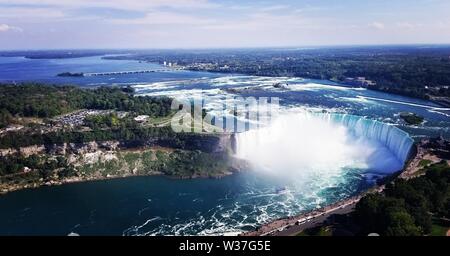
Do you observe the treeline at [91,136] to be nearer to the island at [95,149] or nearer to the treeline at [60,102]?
the island at [95,149]

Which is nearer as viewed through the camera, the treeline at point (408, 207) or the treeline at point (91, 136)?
the treeline at point (408, 207)

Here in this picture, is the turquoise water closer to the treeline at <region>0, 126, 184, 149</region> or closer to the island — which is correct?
the island

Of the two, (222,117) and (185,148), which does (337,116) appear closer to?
(222,117)

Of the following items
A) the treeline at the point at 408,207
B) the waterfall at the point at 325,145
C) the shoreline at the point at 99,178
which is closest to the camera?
the treeline at the point at 408,207
